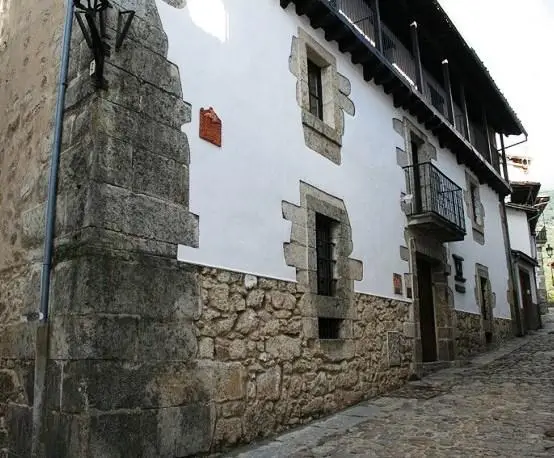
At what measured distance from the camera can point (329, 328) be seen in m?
5.67

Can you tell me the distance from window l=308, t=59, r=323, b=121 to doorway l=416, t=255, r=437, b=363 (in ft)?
10.2

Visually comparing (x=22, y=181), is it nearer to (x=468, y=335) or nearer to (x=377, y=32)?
(x=377, y=32)

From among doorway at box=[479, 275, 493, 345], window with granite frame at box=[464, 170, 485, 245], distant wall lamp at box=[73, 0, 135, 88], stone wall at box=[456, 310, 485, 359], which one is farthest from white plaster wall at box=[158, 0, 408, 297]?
doorway at box=[479, 275, 493, 345]

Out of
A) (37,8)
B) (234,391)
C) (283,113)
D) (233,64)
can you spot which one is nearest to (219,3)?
(233,64)

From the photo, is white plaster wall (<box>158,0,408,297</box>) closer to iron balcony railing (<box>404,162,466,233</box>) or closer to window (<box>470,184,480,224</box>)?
iron balcony railing (<box>404,162,466,233</box>)

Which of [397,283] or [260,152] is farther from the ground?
[260,152]

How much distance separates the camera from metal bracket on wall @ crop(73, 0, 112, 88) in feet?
11.6

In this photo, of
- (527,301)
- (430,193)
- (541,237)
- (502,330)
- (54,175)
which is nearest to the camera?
(54,175)

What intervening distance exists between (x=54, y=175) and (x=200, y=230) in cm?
111

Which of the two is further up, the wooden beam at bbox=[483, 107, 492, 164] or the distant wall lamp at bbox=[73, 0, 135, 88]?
the wooden beam at bbox=[483, 107, 492, 164]

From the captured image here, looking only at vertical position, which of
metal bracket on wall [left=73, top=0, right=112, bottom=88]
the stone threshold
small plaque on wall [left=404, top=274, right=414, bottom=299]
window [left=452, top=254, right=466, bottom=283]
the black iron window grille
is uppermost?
the black iron window grille

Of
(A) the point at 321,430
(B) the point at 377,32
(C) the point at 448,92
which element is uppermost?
(C) the point at 448,92

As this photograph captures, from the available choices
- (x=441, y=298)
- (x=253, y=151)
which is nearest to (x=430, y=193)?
(x=441, y=298)

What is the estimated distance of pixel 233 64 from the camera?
4.84m
